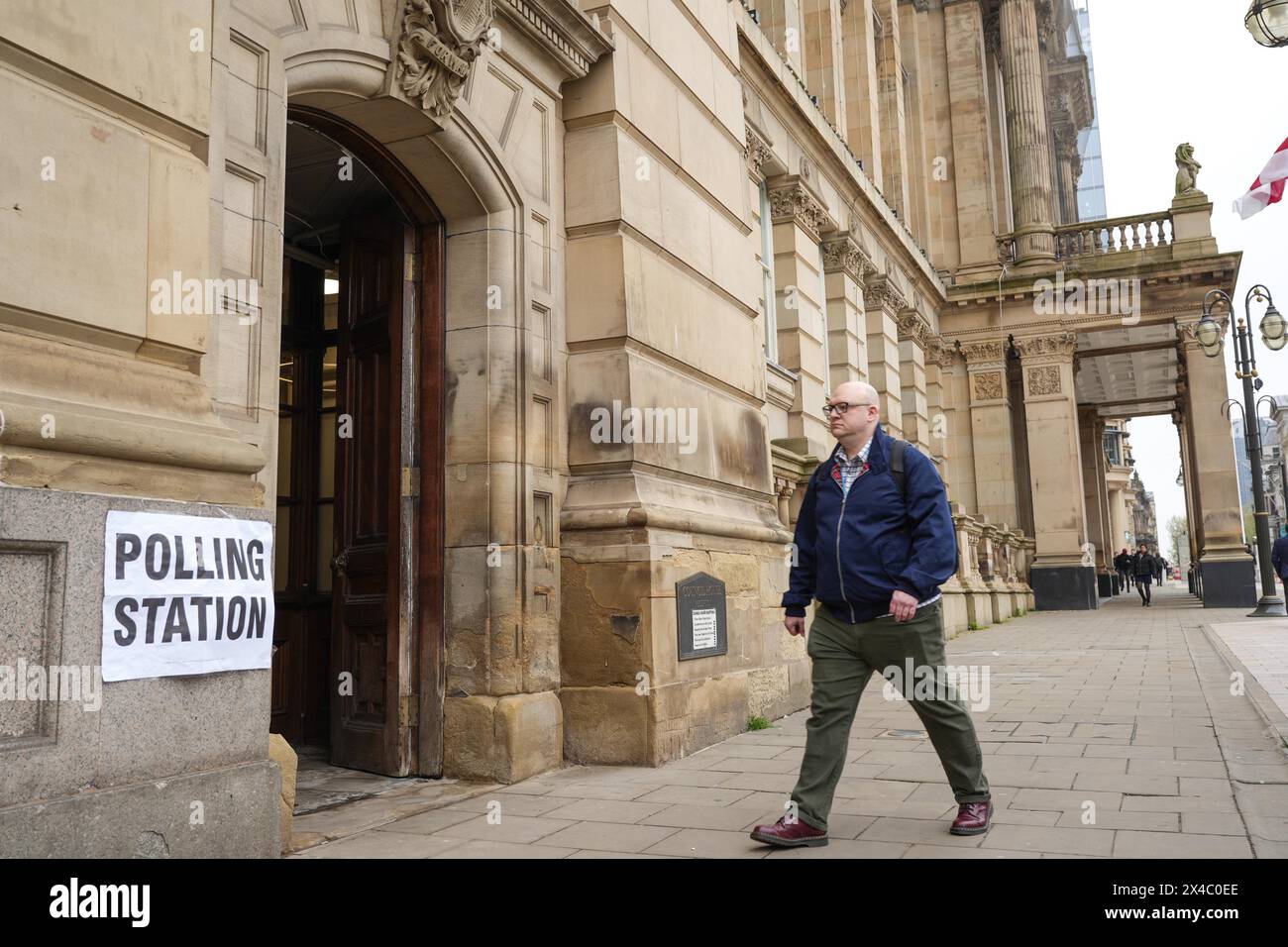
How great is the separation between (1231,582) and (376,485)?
2527 centimetres

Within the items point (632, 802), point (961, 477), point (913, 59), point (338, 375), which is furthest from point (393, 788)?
point (913, 59)

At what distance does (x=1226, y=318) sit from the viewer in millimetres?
29047

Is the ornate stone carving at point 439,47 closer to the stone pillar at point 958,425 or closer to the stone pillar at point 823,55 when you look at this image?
the stone pillar at point 823,55

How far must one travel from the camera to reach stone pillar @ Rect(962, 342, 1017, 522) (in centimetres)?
2844

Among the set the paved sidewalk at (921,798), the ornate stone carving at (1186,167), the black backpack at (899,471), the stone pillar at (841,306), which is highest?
the ornate stone carving at (1186,167)

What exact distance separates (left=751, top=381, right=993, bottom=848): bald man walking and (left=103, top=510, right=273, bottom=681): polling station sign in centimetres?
238

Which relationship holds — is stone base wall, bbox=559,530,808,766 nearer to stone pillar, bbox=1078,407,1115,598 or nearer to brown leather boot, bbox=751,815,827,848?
brown leather boot, bbox=751,815,827,848

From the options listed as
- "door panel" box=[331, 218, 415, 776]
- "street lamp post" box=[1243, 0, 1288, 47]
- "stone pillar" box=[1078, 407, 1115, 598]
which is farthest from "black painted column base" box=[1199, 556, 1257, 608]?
"door panel" box=[331, 218, 415, 776]

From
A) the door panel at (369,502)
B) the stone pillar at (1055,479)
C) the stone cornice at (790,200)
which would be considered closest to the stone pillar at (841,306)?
the stone cornice at (790,200)

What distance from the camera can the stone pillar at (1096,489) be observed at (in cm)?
4178

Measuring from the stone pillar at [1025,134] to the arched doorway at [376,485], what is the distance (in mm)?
24962

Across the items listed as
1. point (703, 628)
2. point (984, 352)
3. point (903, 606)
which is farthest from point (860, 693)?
point (984, 352)

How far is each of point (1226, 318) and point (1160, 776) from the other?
27.3m
